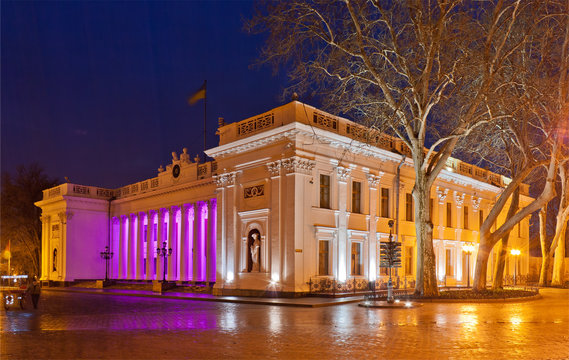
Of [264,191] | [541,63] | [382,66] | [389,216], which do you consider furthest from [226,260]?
[541,63]

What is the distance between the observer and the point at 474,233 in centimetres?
4378

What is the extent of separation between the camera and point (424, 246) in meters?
23.5

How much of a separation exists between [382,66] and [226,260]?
14500mm

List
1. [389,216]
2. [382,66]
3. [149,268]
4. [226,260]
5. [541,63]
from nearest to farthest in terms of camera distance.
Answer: [541,63], [382,66], [226,260], [389,216], [149,268]

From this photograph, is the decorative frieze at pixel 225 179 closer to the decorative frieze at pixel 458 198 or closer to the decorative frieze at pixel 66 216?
the decorative frieze at pixel 458 198

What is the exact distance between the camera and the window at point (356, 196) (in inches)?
1240

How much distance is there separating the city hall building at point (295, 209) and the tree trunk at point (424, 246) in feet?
11.1

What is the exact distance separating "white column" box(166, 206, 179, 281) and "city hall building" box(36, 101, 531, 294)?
0.08 metres

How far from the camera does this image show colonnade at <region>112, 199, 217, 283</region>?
3812 centimetres

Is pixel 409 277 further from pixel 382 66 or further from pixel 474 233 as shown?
pixel 382 66

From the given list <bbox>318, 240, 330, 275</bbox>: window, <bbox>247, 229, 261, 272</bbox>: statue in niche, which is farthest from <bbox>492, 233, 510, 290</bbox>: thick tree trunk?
<bbox>247, 229, 261, 272</bbox>: statue in niche

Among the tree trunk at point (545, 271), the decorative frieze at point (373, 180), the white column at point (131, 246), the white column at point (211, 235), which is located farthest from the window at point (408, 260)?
the white column at point (131, 246)

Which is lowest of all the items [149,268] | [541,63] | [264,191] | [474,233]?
[149,268]

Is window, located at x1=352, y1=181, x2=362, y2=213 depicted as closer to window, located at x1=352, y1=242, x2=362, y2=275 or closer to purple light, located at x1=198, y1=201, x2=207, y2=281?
window, located at x1=352, y1=242, x2=362, y2=275
